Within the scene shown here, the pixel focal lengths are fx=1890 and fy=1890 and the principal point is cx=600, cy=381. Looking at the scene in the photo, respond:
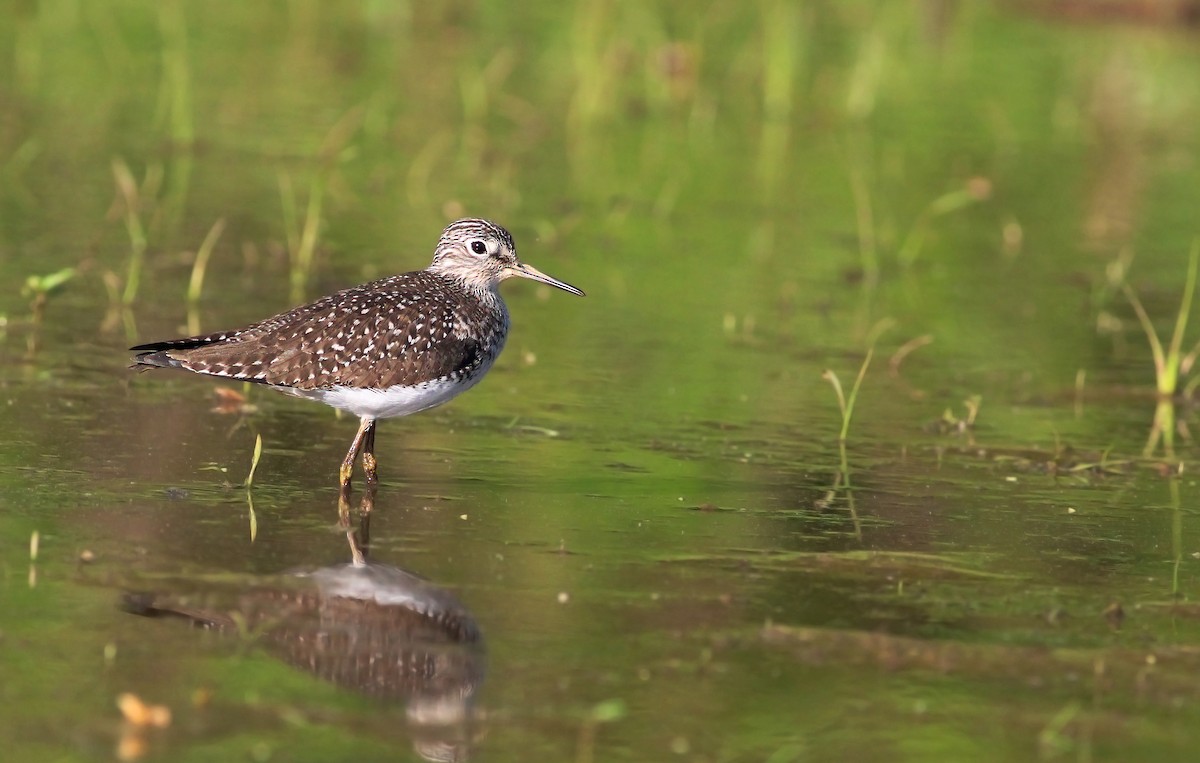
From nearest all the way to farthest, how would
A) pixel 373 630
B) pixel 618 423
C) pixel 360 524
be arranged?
pixel 373 630, pixel 360 524, pixel 618 423

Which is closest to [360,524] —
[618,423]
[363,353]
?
[363,353]

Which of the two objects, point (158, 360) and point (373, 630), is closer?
point (373, 630)

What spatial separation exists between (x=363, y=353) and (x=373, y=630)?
204 cm

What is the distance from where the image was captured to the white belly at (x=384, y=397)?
28.1 ft

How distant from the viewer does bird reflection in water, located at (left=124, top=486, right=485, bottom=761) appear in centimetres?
623

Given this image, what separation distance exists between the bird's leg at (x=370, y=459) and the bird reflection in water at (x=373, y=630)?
1140 millimetres

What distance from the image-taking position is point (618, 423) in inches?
402

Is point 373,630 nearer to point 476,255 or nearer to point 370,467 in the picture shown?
point 370,467

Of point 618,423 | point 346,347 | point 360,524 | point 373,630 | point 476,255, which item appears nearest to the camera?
point 373,630

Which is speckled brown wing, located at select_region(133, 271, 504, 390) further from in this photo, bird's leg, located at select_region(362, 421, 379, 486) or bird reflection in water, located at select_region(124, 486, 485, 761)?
bird reflection in water, located at select_region(124, 486, 485, 761)

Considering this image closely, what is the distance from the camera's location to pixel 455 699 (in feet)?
20.6

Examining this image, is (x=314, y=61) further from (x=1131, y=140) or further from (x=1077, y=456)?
(x=1077, y=456)

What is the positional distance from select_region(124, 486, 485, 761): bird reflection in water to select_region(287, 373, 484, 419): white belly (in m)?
1.17

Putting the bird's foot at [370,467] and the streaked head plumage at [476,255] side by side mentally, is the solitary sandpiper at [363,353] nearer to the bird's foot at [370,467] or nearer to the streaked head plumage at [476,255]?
the bird's foot at [370,467]
